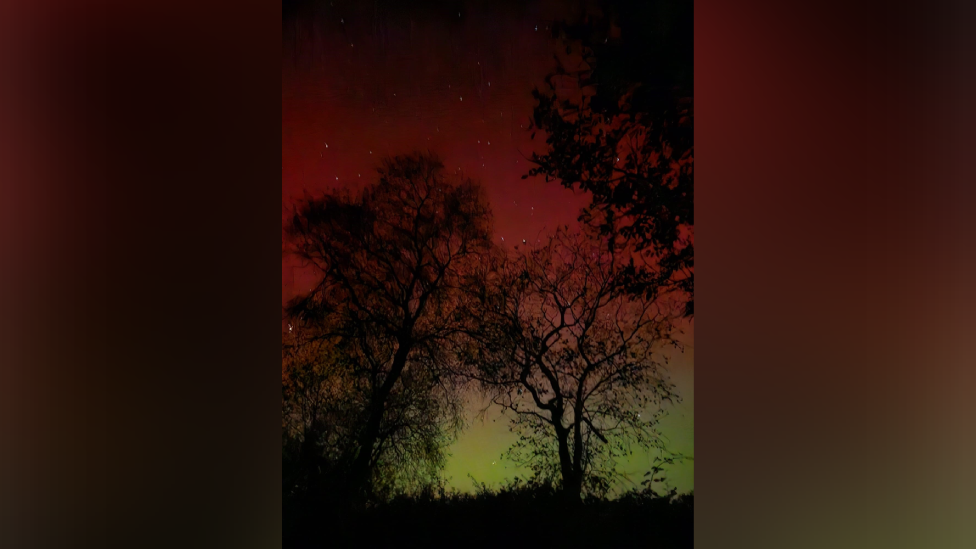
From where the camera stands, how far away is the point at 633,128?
2.09 m

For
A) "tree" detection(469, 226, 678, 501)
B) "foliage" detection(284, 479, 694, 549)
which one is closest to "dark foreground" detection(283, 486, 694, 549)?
"foliage" detection(284, 479, 694, 549)

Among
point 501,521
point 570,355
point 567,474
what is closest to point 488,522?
point 501,521

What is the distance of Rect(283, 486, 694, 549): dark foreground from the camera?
2078 mm

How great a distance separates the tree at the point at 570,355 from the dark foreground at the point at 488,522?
0.10 meters

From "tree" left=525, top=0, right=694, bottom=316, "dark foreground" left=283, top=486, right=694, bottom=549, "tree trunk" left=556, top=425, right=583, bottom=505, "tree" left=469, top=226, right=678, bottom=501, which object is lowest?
"dark foreground" left=283, top=486, right=694, bottom=549

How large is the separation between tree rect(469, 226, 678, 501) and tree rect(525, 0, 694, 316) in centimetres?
12

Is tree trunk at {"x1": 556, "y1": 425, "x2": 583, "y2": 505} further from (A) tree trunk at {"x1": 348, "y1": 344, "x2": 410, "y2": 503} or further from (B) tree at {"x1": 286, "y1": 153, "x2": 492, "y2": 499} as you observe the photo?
(A) tree trunk at {"x1": 348, "y1": 344, "x2": 410, "y2": 503}

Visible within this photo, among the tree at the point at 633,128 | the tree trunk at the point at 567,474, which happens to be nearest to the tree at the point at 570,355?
the tree trunk at the point at 567,474

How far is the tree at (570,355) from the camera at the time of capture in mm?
2084

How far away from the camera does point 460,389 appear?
2.10 m

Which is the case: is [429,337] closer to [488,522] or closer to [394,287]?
[394,287]
